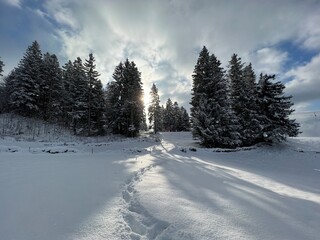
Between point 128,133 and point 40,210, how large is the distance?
33.7 meters

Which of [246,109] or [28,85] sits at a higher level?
[28,85]

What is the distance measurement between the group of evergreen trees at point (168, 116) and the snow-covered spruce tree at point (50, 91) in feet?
84.8

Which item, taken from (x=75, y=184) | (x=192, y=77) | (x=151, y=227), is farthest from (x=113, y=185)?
(x=192, y=77)

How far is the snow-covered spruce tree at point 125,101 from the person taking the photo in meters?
37.8

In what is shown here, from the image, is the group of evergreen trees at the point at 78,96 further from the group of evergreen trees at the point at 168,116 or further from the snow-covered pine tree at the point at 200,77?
the group of evergreen trees at the point at 168,116

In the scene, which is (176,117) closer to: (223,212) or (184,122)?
(184,122)

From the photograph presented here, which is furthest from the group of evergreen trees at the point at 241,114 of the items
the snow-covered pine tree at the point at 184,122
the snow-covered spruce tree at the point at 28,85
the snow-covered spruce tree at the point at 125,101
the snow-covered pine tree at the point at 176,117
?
the snow-covered pine tree at the point at 176,117

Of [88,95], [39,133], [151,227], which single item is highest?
[88,95]

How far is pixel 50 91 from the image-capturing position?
38.2 meters

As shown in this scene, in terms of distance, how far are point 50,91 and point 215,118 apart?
27.5 metres

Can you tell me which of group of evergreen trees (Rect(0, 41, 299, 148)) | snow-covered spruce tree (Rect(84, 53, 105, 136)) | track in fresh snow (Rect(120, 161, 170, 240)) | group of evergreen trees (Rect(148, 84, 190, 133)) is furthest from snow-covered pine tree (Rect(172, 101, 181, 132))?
track in fresh snow (Rect(120, 161, 170, 240))

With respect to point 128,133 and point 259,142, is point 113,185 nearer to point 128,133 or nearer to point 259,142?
point 259,142

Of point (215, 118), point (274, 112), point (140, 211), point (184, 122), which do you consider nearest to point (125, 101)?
point (215, 118)

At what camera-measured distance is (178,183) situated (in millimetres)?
7742
